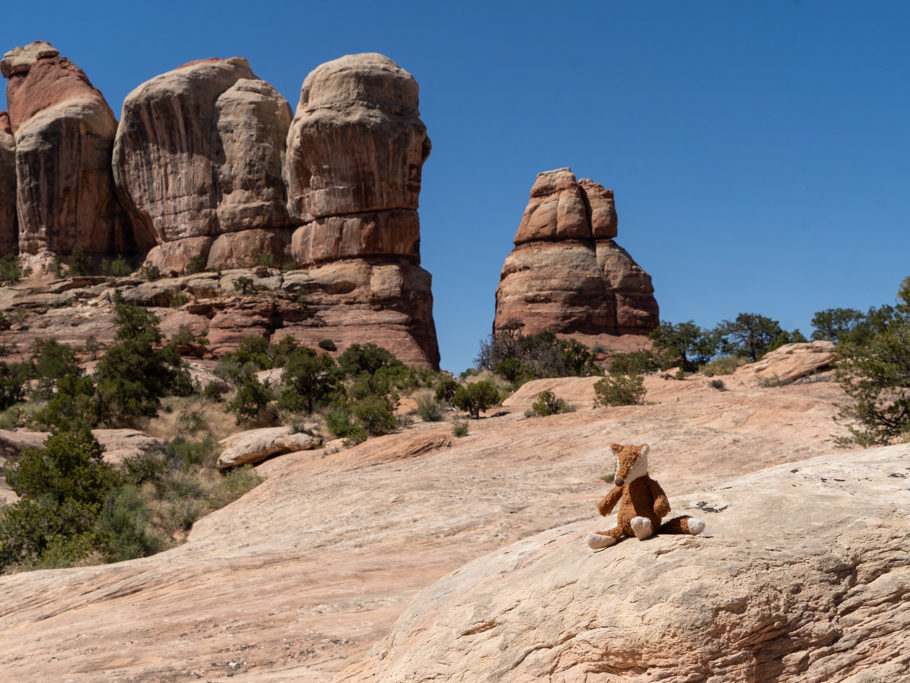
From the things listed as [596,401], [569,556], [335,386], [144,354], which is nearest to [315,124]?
[144,354]

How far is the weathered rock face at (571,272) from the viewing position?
5838cm

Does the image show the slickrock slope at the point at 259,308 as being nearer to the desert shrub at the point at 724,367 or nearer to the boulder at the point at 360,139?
the boulder at the point at 360,139

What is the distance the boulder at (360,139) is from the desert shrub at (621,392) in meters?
29.9

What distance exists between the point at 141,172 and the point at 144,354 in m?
28.5

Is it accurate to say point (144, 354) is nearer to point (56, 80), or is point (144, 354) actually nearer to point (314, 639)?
point (314, 639)

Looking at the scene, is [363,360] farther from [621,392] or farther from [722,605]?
[722,605]

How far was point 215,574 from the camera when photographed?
8547mm

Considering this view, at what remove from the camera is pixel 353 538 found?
10.6m

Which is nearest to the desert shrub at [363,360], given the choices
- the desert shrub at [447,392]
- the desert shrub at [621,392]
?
the desert shrub at [447,392]

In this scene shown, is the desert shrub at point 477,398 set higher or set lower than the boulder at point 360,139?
lower

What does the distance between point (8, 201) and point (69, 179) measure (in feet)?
24.8

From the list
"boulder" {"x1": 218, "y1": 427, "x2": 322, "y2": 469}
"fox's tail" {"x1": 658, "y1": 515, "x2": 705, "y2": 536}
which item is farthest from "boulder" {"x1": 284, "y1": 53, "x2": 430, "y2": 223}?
"fox's tail" {"x1": 658, "y1": 515, "x2": 705, "y2": 536}

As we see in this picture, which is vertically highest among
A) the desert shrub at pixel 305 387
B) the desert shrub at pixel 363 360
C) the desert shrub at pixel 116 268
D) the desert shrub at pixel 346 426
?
the desert shrub at pixel 116 268

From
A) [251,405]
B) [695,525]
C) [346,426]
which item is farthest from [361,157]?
[695,525]
